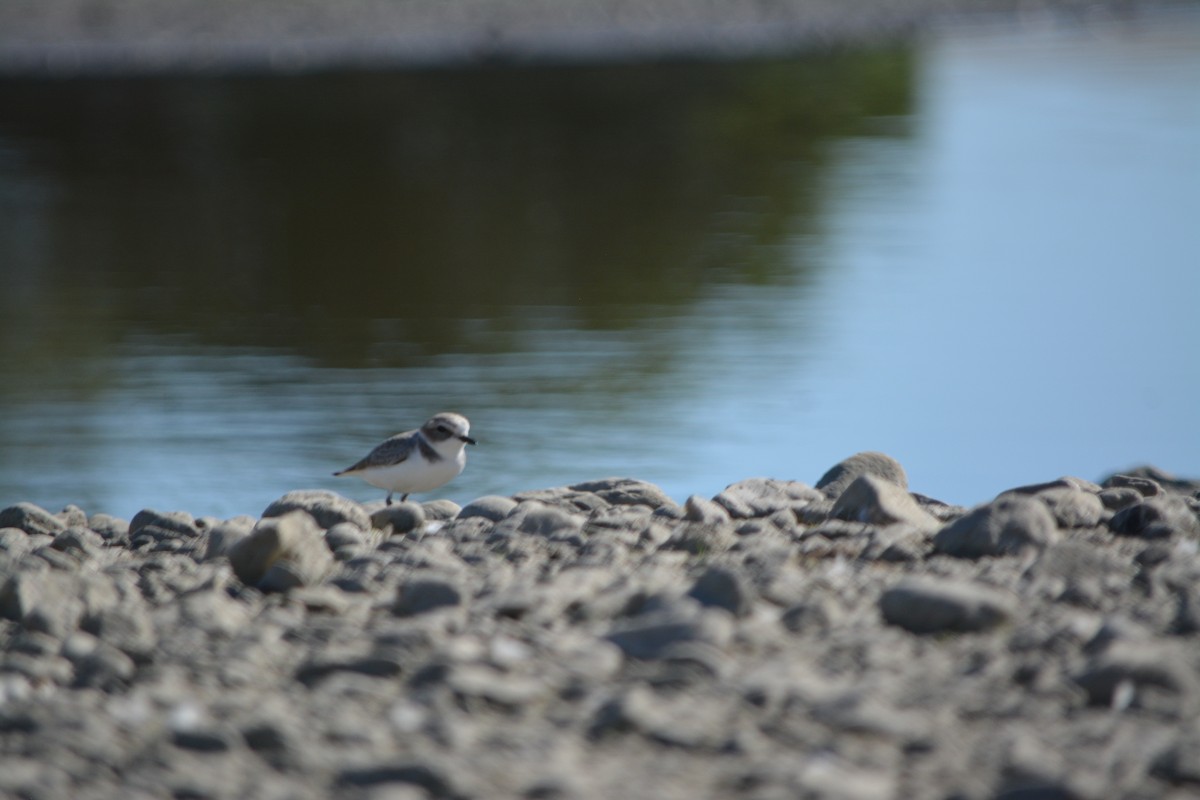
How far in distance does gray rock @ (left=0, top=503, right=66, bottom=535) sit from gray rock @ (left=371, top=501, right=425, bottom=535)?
1598 mm

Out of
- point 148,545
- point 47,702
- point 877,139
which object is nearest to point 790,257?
point 877,139

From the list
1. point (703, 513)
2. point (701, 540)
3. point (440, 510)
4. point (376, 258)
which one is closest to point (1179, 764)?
point (701, 540)

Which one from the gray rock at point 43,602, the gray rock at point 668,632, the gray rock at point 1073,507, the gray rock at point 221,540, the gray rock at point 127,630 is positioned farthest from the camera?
the gray rock at point 221,540

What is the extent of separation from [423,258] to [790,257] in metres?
3.40

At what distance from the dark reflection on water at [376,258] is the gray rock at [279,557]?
3491mm

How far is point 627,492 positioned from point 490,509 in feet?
2.53

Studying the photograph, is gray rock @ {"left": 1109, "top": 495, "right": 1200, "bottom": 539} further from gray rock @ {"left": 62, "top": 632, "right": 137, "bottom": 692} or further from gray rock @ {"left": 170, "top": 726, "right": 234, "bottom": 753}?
gray rock @ {"left": 62, "top": 632, "right": 137, "bottom": 692}

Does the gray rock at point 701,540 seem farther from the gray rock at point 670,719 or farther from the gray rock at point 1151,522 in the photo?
the gray rock at point 670,719

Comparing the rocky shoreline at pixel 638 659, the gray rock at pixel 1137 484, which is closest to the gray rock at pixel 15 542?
the rocky shoreline at pixel 638 659

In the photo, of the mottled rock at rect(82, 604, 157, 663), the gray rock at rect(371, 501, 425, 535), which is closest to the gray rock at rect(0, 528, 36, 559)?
the gray rock at rect(371, 501, 425, 535)

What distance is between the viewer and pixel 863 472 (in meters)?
7.00

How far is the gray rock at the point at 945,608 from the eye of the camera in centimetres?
462

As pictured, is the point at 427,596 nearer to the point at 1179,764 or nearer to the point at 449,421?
the point at 1179,764

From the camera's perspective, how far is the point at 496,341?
41.5ft
